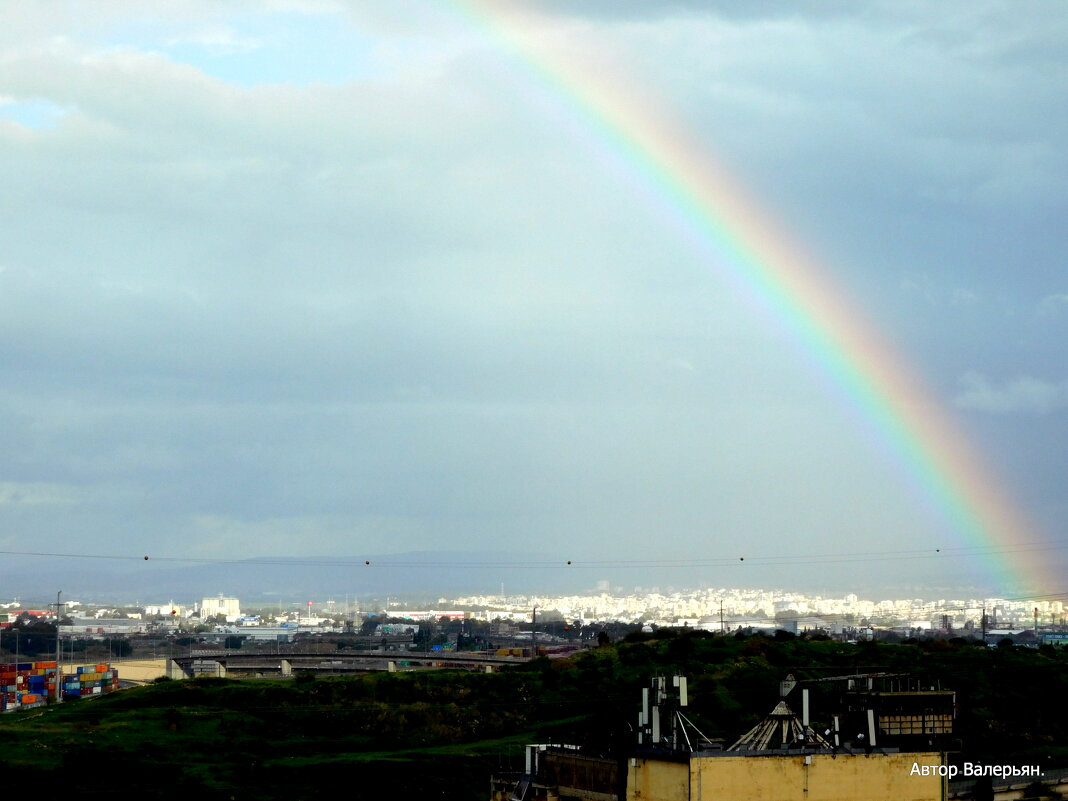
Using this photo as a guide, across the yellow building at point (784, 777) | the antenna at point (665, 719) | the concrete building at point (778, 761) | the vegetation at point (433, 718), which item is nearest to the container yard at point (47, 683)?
the vegetation at point (433, 718)

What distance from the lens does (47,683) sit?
136000 mm

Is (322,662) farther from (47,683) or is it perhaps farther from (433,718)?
(433,718)

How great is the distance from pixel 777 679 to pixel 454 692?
2041cm

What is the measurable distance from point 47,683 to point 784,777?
11437cm

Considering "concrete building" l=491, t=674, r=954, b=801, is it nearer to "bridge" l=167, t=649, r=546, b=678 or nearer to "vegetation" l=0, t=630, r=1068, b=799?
"vegetation" l=0, t=630, r=1068, b=799

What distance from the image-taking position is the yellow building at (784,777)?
1455 inches

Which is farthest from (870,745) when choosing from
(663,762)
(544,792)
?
(544,792)

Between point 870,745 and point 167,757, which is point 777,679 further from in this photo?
point 870,745

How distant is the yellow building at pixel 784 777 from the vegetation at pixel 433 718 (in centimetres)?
1527

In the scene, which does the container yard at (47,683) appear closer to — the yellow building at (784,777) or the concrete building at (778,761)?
Result: the concrete building at (778,761)

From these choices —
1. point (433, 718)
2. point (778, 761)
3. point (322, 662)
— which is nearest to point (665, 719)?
point (778, 761)

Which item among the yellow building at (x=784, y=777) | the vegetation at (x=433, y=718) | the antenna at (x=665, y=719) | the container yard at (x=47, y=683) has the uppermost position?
the antenna at (x=665, y=719)

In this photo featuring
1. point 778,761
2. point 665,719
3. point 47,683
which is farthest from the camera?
point 47,683

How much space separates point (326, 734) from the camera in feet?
255
